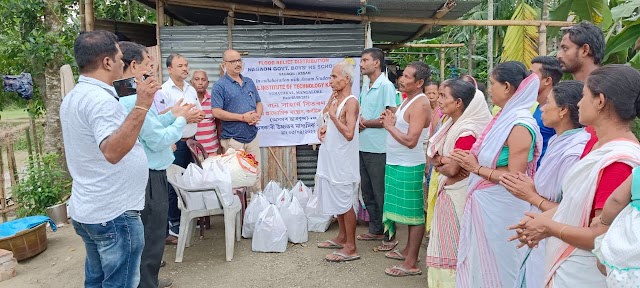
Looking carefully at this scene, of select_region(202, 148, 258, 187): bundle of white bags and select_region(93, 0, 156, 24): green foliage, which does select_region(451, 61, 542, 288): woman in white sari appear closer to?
select_region(202, 148, 258, 187): bundle of white bags

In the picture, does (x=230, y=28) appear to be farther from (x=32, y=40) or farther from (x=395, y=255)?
(x=395, y=255)

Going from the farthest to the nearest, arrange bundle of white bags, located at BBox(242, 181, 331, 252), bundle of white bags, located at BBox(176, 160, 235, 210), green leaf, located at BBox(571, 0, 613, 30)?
bundle of white bags, located at BBox(242, 181, 331, 252) < bundle of white bags, located at BBox(176, 160, 235, 210) < green leaf, located at BBox(571, 0, 613, 30)

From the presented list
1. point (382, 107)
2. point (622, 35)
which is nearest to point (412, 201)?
point (382, 107)

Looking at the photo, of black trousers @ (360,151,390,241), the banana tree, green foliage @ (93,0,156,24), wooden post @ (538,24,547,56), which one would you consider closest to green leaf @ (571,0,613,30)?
wooden post @ (538,24,547,56)

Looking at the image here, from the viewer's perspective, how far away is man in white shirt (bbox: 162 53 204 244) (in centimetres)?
455

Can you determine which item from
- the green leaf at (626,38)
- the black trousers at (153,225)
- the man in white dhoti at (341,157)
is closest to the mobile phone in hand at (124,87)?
the black trousers at (153,225)

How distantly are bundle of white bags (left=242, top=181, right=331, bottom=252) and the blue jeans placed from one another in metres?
1.97

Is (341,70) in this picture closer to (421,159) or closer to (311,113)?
(421,159)

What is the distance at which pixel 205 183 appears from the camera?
13.4 ft

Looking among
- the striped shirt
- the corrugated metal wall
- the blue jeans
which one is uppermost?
the corrugated metal wall

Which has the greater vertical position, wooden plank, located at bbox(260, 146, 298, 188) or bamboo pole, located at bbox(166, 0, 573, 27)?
bamboo pole, located at bbox(166, 0, 573, 27)

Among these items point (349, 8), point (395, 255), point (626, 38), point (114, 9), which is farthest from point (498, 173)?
point (114, 9)

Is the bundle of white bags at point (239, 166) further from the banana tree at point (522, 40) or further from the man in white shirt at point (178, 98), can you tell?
the banana tree at point (522, 40)

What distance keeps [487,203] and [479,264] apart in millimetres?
376
